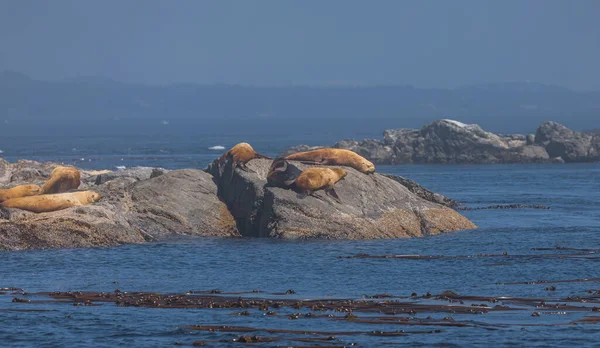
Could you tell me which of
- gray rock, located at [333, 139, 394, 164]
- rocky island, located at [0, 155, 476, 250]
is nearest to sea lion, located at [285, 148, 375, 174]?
rocky island, located at [0, 155, 476, 250]

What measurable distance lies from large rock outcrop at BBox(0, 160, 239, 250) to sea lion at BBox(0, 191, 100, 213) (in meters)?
0.35

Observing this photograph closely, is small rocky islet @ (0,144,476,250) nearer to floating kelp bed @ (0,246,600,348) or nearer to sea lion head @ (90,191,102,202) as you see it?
sea lion head @ (90,191,102,202)

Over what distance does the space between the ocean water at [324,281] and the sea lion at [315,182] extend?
7.37 feet

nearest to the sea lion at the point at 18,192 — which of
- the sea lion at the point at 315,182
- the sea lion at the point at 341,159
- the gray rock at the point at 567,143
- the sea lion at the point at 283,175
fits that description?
the sea lion at the point at 283,175

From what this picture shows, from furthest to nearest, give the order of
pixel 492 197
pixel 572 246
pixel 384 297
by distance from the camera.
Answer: pixel 492 197 < pixel 572 246 < pixel 384 297

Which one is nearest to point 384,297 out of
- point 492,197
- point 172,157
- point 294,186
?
point 294,186

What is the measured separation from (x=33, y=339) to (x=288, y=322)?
535 centimetres

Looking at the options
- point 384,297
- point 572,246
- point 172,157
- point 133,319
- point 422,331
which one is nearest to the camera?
point 422,331

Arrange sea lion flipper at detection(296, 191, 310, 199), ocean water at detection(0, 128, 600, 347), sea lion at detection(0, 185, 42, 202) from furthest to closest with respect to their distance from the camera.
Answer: sea lion flipper at detection(296, 191, 310, 199) → sea lion at detection(0, 185, 42, 202) → ocean water at detection(0, 128, 600, 347)

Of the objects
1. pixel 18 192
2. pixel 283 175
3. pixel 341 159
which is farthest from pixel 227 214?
pixel 18 192

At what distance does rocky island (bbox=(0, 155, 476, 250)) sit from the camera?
1329 inches

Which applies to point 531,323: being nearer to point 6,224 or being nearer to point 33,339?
point 33,339

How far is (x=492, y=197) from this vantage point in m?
53.8

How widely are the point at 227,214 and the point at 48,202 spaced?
622 centimetres
